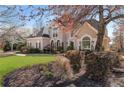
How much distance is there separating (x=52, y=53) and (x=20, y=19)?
0.84 m

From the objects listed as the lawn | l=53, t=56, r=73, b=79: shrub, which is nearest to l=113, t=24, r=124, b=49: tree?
l=53, t=56, r=73, b=79: shrub

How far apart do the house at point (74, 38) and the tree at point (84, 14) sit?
8 cm

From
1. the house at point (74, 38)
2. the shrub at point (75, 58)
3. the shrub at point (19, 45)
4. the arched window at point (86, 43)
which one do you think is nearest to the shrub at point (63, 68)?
the shrub at point (75, 58)

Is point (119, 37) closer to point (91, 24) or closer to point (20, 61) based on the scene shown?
point (91, 24)

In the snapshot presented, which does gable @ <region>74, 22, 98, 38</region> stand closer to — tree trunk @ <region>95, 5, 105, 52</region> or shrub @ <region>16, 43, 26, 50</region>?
tree trunk @ <region>95, 5, 105, 52</region>

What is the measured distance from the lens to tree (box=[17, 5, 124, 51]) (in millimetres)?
6223

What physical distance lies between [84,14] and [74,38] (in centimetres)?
46

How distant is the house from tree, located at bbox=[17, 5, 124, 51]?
0.26ft

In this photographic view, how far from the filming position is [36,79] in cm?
623

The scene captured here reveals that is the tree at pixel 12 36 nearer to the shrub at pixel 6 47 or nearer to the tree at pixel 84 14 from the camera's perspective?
the shrub at pixel 6 47

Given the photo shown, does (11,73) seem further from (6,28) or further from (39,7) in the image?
(39,7)

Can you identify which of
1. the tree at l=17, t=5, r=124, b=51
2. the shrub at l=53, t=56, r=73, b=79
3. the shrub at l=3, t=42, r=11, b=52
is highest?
the tree at l=17, t=5, r=124, b=51

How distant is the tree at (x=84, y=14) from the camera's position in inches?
245
